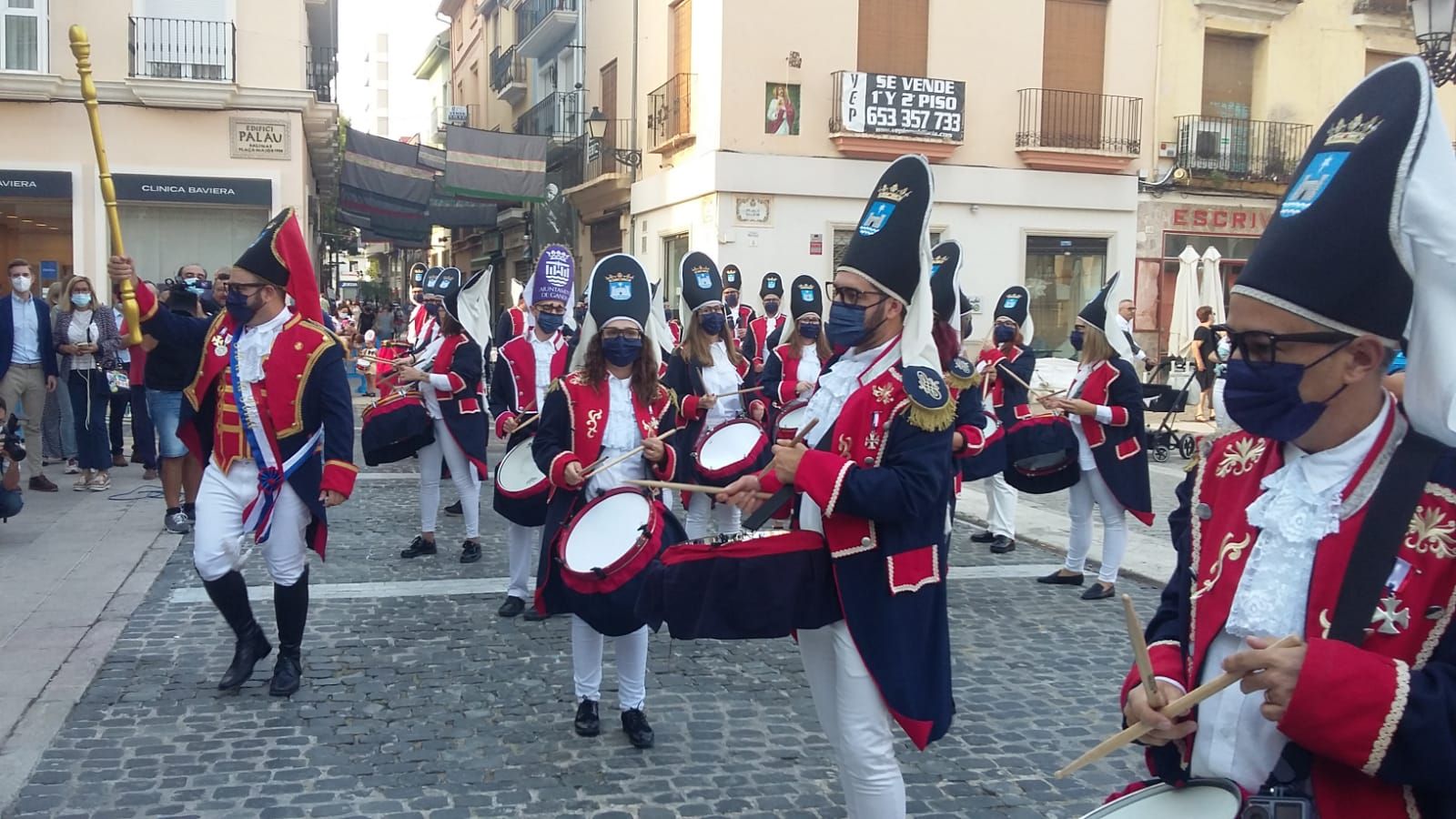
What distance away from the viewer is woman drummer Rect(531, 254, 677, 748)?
16.5ft

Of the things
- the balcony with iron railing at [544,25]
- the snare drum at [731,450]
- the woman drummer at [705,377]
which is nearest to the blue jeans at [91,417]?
the woman drummer at [705,377]

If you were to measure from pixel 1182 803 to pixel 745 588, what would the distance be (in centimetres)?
135

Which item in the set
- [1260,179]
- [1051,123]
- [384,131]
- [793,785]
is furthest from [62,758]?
[384,131]

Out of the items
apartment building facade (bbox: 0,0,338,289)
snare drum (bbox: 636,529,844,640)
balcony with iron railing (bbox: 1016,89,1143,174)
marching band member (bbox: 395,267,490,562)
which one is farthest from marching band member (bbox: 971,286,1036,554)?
apartment building facade (bbox: 0,0,338,289)

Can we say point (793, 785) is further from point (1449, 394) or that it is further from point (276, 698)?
point (1449, 394)

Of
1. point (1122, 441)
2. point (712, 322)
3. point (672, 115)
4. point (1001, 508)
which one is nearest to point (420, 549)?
point (712, 322)

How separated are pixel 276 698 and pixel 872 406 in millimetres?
3540

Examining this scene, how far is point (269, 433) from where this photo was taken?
5.40 meters

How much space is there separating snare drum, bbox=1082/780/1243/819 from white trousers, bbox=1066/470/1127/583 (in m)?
5.64

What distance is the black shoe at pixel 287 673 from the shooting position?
5523 millimetres

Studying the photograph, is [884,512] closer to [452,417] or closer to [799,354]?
[452,417]

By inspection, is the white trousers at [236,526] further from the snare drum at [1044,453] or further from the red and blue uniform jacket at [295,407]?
the snare drum at [1044,453]

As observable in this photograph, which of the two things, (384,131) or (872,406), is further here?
(384,131)

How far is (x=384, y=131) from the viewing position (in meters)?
102
